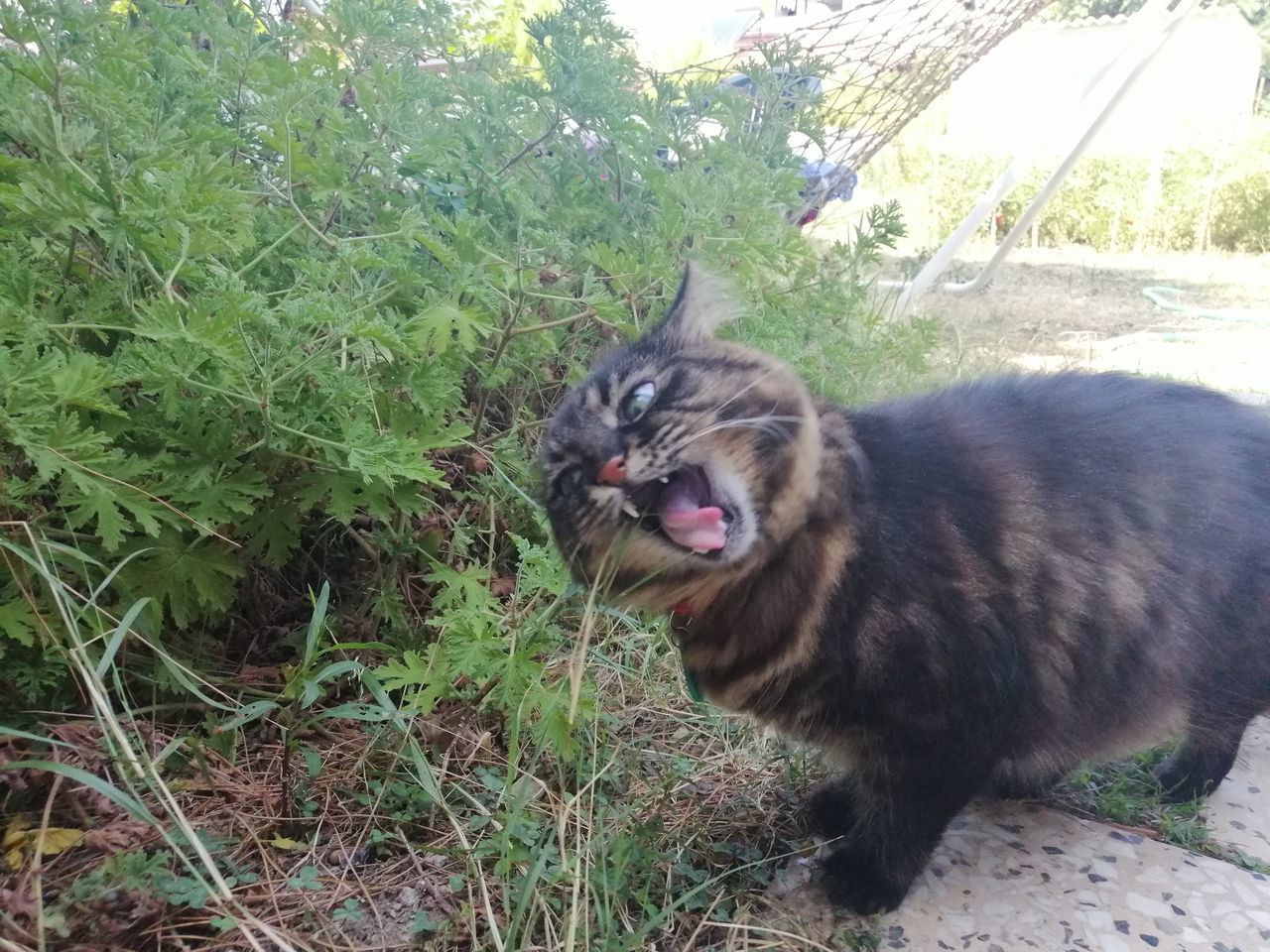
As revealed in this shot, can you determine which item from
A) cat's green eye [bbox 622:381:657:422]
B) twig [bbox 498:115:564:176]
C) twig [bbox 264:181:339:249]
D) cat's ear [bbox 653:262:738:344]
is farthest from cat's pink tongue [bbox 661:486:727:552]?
twig [bbox 498:115:564:176]

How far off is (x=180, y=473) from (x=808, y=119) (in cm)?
239

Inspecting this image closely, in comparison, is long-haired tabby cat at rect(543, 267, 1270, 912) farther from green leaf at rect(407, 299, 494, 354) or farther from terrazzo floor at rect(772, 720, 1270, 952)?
green leaf at rect(407, 299, 494, 354)

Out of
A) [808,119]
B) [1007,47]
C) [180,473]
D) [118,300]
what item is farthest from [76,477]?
[1007,47]

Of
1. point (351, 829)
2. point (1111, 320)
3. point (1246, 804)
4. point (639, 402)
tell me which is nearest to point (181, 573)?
point (351, 829)

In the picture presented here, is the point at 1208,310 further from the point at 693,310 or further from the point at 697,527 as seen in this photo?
the point at 697,527

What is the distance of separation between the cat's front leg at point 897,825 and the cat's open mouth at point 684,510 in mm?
609

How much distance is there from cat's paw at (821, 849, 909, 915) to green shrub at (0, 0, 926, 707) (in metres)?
0.83

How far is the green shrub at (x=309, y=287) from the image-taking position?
5.08 ft

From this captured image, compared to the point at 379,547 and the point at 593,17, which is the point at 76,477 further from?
the point at 593,17

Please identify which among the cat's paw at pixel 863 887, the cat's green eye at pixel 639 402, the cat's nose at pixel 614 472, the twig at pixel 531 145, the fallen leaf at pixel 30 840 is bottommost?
the fallen leaf at pixel 30 840

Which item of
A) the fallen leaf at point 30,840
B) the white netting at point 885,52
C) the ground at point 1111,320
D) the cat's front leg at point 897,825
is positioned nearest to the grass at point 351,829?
the fallen leaf at point 30,840

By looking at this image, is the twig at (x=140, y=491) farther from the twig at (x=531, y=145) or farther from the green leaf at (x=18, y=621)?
the twig at (x=531, y=145)

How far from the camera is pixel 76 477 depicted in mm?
1384

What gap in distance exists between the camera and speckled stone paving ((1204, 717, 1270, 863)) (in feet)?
6.72
